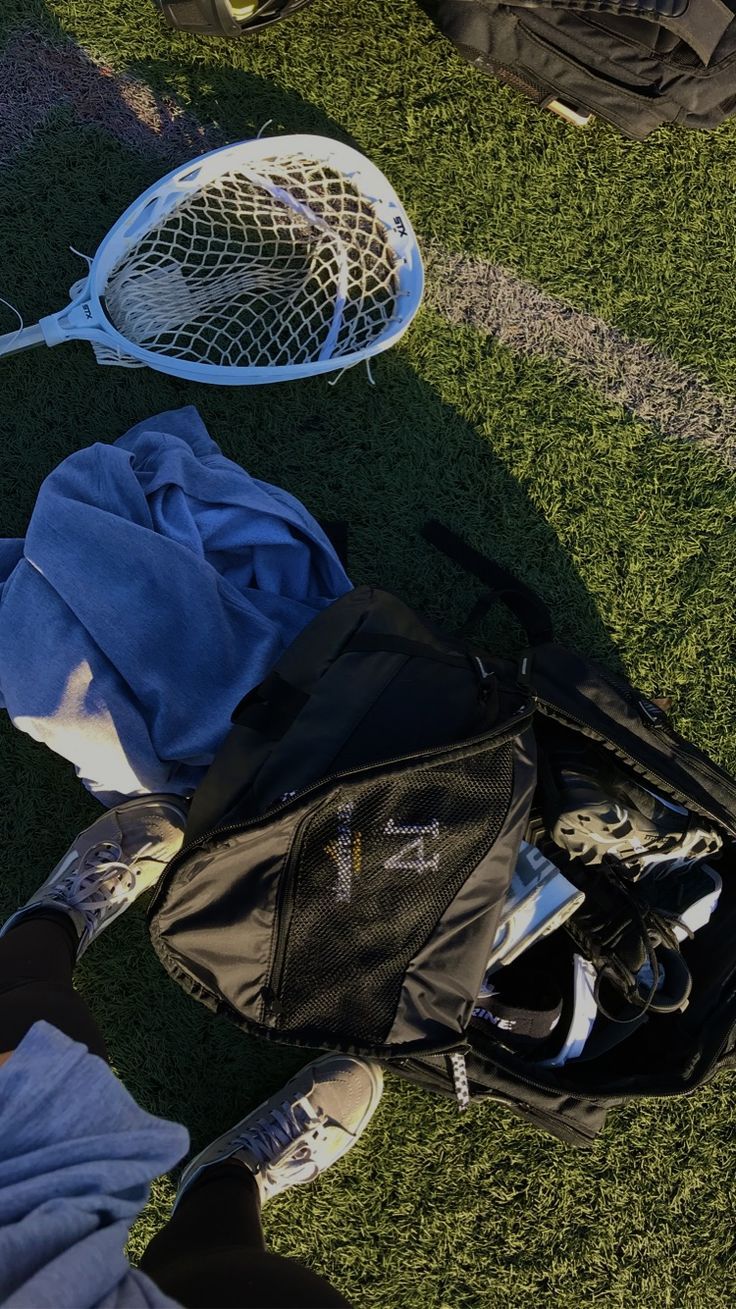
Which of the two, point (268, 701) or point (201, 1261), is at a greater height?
point (268, 701)

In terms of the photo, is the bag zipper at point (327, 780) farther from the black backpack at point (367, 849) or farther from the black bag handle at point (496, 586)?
the black bag handle at point (496, 586)

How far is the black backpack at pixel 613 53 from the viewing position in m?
1.86

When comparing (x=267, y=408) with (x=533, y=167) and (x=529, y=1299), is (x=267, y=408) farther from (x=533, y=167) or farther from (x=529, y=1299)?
(x=529, y=1299)

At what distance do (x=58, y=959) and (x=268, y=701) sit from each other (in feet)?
2.11

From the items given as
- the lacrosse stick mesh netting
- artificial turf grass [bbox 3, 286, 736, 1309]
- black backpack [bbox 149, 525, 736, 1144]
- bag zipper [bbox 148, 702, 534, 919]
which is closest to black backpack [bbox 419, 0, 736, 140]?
the lacrosse stick mesh netting

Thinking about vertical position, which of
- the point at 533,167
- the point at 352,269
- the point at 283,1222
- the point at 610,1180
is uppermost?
the point at 533,167

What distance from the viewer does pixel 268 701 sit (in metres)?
1.55

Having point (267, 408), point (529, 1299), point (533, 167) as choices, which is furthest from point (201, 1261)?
point (533, 167)

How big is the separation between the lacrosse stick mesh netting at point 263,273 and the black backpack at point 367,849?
0.74 m

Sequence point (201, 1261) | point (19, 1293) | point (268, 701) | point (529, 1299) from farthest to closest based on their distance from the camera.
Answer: point (529, 1299)
point (268, 701)
point (201, 1261)
point (19, 1293)

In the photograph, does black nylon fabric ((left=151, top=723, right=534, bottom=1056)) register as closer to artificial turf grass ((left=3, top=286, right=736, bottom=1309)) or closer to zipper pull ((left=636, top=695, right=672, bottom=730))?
zipper pull ((left=636, top=695, right=672, bottom=730))

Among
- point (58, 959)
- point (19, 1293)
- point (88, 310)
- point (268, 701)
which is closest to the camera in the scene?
point (19, 1293)

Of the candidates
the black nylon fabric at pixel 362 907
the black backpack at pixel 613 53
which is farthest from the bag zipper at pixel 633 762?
the black backpack at pixel 613 53

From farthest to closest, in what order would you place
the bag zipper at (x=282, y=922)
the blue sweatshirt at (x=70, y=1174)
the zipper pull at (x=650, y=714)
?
the zipper pull at (x=650, y=714) < the bag zipper at (x=282, y=922) < the blue sweatshirt at (x=70, y=1174)
